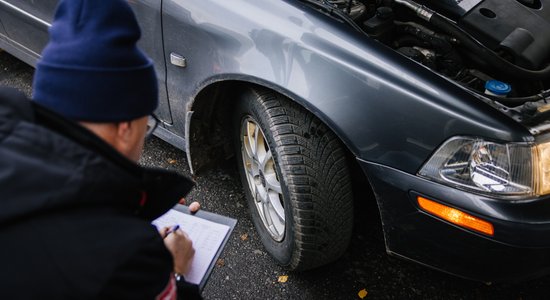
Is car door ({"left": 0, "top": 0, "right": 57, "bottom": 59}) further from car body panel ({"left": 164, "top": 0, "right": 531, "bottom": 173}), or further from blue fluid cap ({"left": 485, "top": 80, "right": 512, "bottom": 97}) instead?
blue fluid cap ({"left": 485, "top": 80, "right": 512, "bottom": 97})

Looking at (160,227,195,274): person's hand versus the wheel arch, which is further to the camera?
the wheel arch

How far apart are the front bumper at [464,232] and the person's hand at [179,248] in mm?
676

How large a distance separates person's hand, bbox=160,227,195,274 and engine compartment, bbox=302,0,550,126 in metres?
0.99

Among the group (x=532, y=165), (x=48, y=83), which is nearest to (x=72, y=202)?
(x=48, y=83)

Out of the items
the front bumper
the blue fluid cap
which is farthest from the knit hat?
the blue fluid cap


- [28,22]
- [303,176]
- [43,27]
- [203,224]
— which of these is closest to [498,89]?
[303,176]

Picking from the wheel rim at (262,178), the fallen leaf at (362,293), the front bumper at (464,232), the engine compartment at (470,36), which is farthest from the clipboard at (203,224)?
the engine compartment at (470,36)

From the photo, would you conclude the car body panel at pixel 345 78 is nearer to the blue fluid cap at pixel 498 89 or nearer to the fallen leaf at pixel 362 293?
the blue fluid cap at pixel 498 89

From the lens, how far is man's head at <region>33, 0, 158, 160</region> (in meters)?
0.94

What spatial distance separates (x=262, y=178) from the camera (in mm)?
2211

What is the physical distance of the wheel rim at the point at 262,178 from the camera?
7.00 feet

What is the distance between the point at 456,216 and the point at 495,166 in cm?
20

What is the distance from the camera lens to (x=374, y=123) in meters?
1.63

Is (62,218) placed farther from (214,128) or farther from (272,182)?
(214,128)
